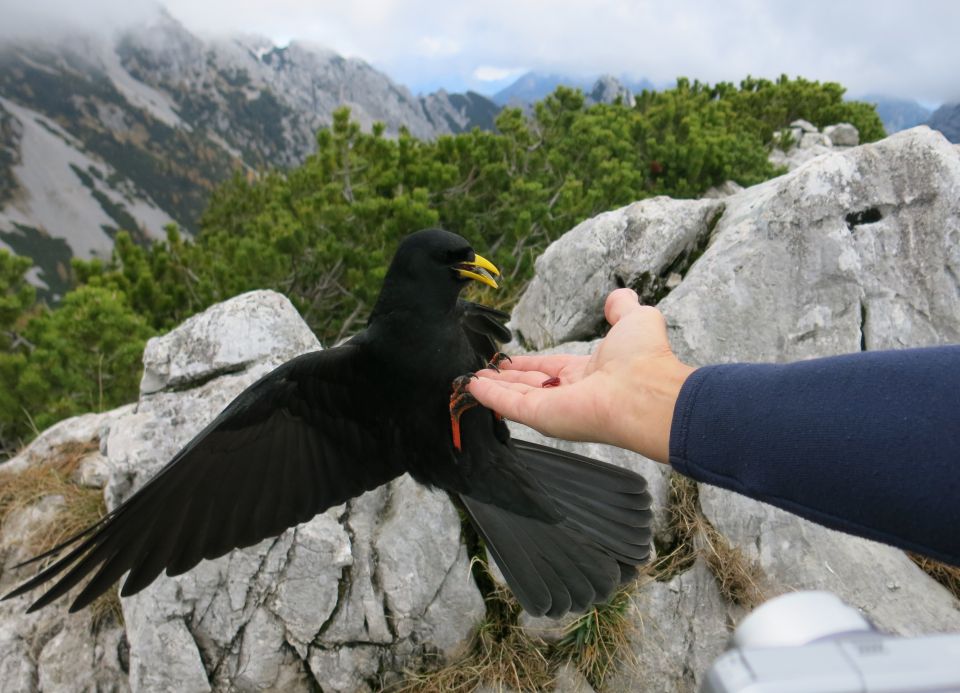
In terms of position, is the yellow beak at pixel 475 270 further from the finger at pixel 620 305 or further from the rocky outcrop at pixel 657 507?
the rocky outcrop at pixel 657 507

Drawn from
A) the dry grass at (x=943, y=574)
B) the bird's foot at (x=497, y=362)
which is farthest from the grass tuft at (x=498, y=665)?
the dry grass at (x=943, y=574)

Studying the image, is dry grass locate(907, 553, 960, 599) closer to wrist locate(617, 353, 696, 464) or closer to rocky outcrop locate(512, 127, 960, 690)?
rocky outcrop locate(512, 127, 960, 690)

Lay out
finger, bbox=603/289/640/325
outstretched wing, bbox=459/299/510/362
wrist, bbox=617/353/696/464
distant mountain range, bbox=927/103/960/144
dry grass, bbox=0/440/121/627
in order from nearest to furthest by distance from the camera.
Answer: wrist, bbox=617/353/696/464 → finger, bbox=603/289/640/325 → outstretched wing, bbox=459/299/510/362 → dry grass, bbox=0/440/121/627 → distant mountain range, bbox=927/103/960/144

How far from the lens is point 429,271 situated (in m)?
2.61

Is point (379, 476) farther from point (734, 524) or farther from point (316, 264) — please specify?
point (316, 264)

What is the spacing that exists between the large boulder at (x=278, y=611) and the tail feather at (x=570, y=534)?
65 cm

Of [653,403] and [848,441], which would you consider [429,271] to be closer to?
[653,403]

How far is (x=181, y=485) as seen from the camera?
298 centimetres

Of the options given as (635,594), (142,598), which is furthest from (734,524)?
(142,598)

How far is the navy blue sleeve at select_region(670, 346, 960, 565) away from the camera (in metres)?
1.08

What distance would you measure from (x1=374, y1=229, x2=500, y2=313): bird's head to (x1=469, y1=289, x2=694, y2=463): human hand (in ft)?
2.05

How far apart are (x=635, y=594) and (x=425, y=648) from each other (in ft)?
3.98

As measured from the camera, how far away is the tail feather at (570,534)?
110 inches

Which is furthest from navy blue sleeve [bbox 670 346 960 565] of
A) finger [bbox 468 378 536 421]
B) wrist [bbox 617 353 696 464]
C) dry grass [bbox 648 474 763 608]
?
dry grass [bbox 648 474 763 608]
